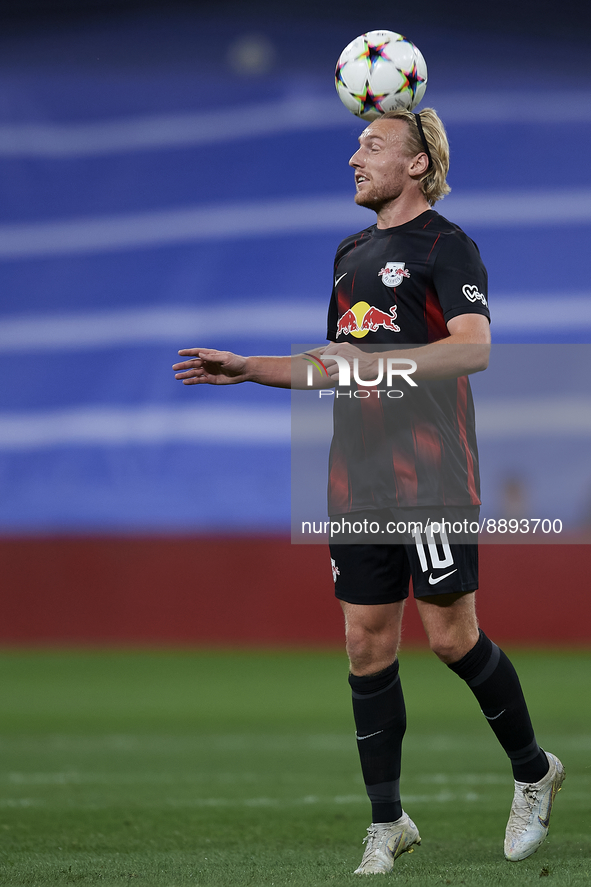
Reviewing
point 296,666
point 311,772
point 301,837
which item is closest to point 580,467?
point 296,666

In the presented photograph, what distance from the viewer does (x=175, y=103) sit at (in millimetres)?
13141

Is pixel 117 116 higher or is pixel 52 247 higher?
pixel 117 116

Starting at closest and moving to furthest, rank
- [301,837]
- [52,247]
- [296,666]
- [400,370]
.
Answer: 1. [400,370]
2. [301,837]
3. [296,666]
4. [52,247]

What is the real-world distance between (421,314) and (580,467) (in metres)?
9.65

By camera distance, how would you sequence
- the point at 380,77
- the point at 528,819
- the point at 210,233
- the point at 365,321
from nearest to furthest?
the point at 528,819 → the point at 365,321 → the point at 380,77 → the point at 210,233

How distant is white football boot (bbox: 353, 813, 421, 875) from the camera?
100 inches

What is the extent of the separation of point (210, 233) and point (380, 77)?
33.5 ft

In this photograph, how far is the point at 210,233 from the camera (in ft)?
42.4

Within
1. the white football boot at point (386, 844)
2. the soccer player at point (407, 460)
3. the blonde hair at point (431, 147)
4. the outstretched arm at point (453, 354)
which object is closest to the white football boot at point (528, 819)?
the soccer player at point (407, 460)

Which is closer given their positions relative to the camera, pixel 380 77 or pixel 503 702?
pixel 503 702

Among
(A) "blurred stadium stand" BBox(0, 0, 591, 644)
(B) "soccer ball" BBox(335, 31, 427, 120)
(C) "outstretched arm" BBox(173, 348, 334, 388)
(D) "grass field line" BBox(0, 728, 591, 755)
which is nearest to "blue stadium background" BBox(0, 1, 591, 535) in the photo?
(A) "blurred stadium stand" BBox(0, 0, 591, 644)

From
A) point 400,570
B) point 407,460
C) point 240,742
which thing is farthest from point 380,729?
point 240,742

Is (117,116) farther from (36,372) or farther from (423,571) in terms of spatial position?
(423,571)

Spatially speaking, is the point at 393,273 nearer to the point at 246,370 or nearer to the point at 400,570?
the point at 246,370
